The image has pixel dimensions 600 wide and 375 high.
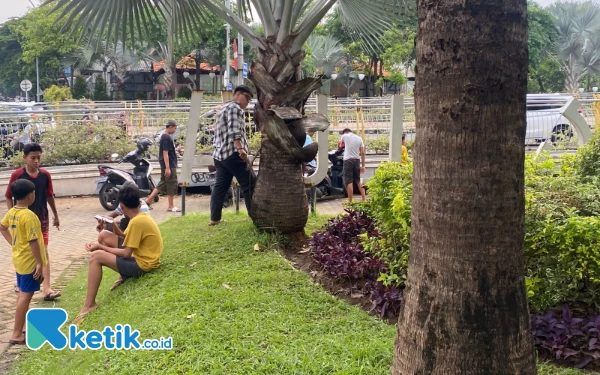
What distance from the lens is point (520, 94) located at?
219 cm

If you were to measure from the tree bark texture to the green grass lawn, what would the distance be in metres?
0.31

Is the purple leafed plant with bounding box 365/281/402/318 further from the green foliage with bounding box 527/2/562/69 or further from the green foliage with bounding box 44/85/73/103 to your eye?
the green foliage with bounding box 527/2/562/69

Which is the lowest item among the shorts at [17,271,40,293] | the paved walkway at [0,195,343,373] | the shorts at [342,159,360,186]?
the paved walkway at [0,195,343,373]

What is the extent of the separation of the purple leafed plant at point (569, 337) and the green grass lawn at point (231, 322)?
0.16m

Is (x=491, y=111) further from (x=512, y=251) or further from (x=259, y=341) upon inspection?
(x=259, y=341)

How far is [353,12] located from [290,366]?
5.28 meters

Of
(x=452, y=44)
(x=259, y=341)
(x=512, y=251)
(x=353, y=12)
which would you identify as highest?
(x=353, y=12)

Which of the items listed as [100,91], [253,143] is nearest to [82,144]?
[253,143]

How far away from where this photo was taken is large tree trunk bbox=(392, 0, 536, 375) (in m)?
2.14

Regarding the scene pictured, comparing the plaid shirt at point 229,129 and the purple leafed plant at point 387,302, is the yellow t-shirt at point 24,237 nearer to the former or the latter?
the plaid shirt at point 229,129

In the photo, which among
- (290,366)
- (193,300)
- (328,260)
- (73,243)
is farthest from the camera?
(73,243)

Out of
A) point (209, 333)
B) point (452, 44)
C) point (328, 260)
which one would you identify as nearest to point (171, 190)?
point (328, 260)

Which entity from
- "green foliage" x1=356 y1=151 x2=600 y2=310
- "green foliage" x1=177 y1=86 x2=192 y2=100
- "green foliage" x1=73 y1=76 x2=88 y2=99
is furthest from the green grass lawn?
"green foliage" x1=73 y1=76 x2=88 y2=99

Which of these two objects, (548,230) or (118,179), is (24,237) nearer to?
(548,230)
